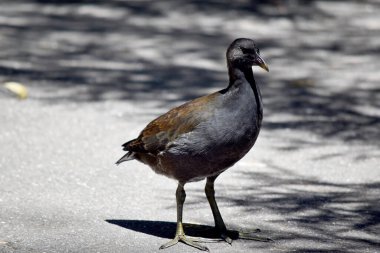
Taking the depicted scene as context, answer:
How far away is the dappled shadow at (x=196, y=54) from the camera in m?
10.7

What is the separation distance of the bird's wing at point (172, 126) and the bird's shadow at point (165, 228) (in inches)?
22.5

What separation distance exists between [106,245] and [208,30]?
8.54m

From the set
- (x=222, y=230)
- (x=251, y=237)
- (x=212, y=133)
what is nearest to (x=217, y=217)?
(x=222, y=230)

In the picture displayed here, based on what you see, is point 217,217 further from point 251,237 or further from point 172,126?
point 172,126

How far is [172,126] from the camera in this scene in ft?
21.8

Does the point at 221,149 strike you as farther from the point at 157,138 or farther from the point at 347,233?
the point at 347,233

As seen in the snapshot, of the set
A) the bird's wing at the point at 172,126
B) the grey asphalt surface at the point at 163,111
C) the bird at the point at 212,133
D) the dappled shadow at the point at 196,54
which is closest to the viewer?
the bird at the point at 212,133

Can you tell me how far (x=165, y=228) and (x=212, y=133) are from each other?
3.23 feet

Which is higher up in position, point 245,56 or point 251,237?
point 245,56

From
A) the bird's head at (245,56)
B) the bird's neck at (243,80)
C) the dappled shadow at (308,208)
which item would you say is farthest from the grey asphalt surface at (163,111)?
the bird's head at (245,56)

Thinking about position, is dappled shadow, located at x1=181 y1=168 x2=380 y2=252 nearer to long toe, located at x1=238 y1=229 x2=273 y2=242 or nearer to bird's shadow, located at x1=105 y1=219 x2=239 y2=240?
long toe, located at x1=238 y1=229 x2=273 y2=242

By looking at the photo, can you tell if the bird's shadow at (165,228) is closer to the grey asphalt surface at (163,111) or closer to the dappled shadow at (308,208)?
the grey asphalt surface at (163,111)

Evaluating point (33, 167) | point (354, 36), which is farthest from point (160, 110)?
point (354, 36)

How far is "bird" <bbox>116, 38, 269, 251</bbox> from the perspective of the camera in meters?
6.33
